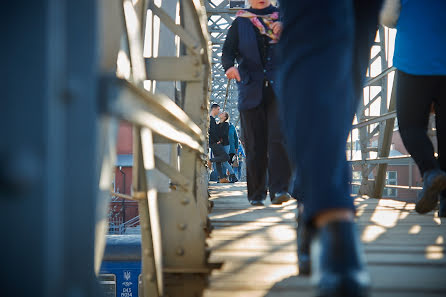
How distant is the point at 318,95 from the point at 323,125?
Answer: 0.22 ft

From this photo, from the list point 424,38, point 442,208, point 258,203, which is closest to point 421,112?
point 424,38

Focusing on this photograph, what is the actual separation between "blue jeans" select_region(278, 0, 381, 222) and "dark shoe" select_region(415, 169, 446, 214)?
173 cm

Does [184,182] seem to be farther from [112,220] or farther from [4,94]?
[112,220]

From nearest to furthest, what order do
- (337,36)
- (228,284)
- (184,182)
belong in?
(337,36) < (228,284) < (184,182)

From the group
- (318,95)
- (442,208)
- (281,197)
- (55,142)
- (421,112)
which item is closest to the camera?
(55,142)

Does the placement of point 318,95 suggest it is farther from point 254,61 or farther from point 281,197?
point 281,197

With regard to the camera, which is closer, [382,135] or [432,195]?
[432,195]

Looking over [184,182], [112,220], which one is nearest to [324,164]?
[184,182]

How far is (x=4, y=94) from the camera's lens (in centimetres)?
45

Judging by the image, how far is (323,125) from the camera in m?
0.73

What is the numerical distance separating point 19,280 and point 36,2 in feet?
1.05

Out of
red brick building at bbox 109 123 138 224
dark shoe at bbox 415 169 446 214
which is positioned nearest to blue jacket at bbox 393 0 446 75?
dark shoe at bbox 415 169 446 214

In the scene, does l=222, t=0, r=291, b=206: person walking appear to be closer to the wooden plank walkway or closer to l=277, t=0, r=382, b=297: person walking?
the wooden plank walkway

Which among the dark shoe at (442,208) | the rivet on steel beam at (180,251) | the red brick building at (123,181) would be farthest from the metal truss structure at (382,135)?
the red brick building at (123,181)
